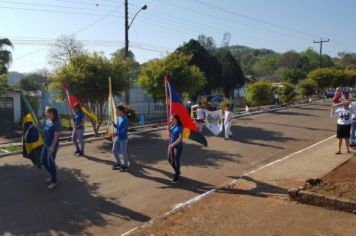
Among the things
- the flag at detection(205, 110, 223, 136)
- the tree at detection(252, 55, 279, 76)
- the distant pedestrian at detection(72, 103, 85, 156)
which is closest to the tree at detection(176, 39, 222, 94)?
the flag at detection(205, 110, 223, 136)

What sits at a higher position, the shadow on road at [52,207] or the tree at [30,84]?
the tree at [30,84]

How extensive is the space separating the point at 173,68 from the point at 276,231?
14365 millimetres

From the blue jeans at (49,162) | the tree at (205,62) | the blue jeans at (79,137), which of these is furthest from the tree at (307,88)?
the blue jeans at (49,162)

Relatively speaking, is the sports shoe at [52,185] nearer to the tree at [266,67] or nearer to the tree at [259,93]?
the tree at [259,93]

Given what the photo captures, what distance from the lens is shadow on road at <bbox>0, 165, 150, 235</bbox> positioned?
22.2 ft

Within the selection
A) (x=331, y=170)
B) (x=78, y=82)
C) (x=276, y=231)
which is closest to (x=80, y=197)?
(x=276, y=231)

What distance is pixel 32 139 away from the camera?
9297mm

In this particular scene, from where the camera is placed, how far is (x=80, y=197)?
27.3 feet

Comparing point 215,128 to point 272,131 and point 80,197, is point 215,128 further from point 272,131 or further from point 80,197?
point 80,197

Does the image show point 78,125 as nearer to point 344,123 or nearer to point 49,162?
point 49,162

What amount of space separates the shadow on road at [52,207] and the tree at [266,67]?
108959 mm

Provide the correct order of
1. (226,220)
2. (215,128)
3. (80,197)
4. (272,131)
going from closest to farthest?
(226,220)
(80,197)
(215,128)
(272,131)

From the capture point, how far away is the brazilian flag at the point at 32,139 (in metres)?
9.17

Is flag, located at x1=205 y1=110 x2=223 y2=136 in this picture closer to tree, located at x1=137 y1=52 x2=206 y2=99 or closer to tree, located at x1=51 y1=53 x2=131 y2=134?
tree, located at x1=51 y1=53 x2=131 y2=134
